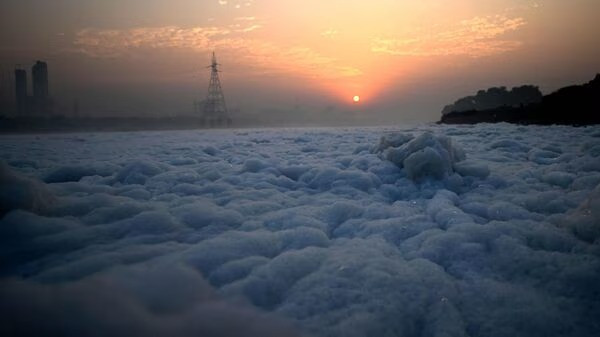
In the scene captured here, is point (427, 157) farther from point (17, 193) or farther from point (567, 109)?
point (567, 109)

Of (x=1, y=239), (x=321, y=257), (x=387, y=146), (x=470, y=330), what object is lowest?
(x=470, y=330)

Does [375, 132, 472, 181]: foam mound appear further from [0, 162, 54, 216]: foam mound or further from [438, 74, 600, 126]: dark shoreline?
[438, 74, 600, 126]: dark shoreline

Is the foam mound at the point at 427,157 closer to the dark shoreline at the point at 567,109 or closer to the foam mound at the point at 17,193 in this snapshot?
the foam mound at the point at 17,193

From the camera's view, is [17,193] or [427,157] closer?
[17,193]

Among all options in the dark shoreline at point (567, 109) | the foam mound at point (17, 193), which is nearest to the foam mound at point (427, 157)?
the foam mound at point (17, 193)

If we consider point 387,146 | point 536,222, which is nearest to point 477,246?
point 536,222

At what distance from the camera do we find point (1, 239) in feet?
7.59

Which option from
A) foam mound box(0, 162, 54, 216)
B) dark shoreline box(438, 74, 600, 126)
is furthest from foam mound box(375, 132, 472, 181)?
dark shoreline box(438, 74, 600, 126)

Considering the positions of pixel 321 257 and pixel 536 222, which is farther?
pixel 536 222

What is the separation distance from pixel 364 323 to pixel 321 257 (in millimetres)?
734

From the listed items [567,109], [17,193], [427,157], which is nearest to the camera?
[17,193]

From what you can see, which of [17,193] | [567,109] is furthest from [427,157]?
[567,109]

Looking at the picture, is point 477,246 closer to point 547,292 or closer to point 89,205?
point 547,292

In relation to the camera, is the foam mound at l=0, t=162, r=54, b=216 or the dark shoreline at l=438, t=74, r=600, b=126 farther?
the dark shoreline at l=438, t=74, r=600, b=126
